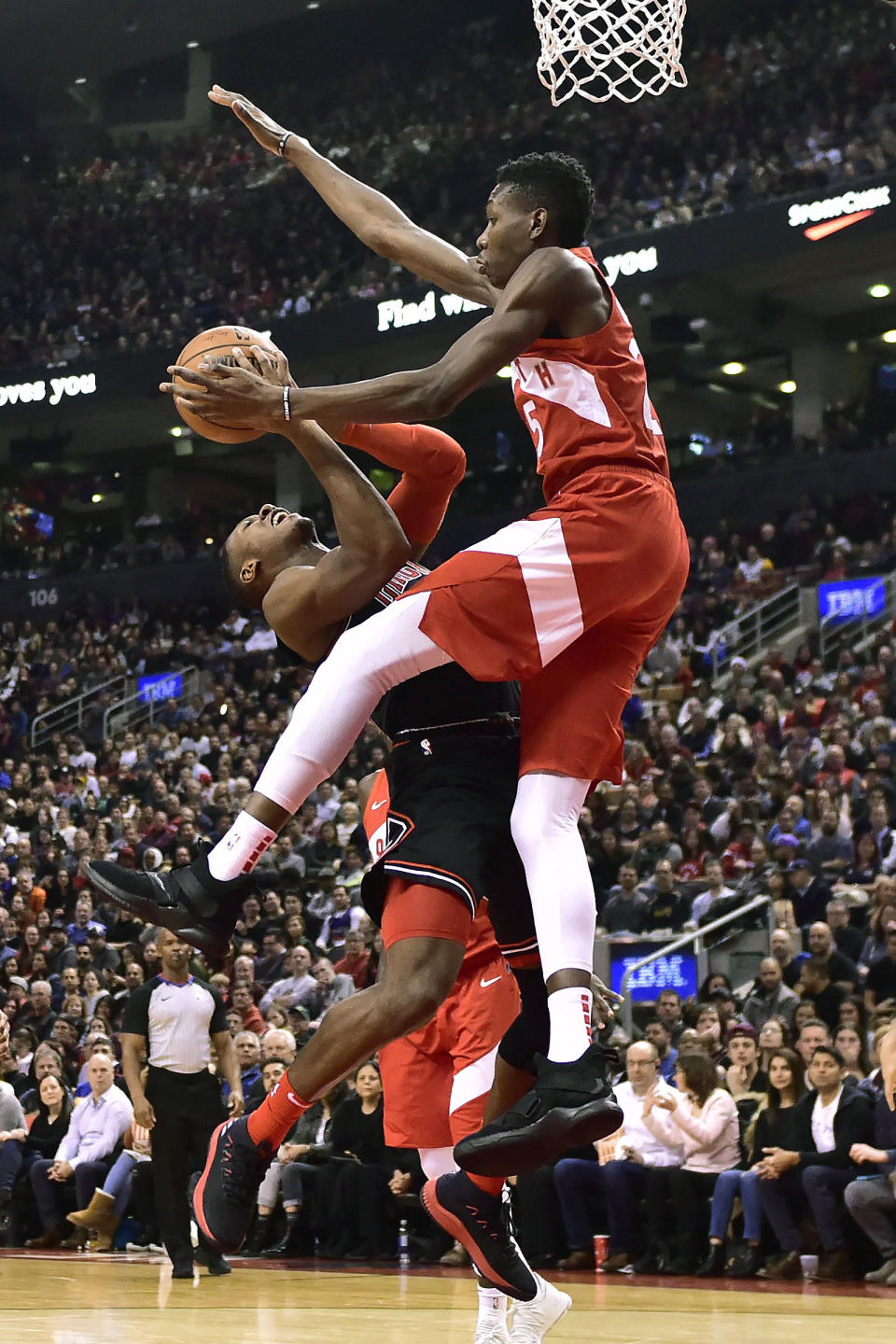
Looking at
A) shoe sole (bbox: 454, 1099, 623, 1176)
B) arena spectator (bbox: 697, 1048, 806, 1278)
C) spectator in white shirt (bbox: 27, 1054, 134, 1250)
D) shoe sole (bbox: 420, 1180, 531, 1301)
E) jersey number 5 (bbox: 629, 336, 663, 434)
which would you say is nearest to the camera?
shoe sole (bbox: 454, 1099, 623, 1176)

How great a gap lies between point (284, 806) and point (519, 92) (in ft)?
84.7

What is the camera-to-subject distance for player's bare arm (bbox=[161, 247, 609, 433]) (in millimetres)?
3934

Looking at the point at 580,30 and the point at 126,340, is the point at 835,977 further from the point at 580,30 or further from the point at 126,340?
the point at 126,340

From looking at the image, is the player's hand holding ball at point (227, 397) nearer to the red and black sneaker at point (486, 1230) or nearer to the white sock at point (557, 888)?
the white sock at point (557, 888)

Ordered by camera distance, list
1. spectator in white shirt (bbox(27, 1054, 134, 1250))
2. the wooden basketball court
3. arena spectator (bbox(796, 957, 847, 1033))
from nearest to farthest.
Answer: the wooden basketball court
arena spectator (bbox(796, 957, 847, 1033))
spectator in white shirt (bbox(27, 1054, 134, 1250))

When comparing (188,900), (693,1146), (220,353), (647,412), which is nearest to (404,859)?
(188,900)

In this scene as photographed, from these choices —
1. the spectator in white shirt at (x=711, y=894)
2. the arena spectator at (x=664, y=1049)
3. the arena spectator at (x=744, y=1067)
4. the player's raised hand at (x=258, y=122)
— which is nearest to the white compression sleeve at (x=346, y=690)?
the player's raised hand at (x=258, y=122)

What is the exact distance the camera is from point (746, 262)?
77.2 ft

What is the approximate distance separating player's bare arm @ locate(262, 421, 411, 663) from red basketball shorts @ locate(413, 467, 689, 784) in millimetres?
345

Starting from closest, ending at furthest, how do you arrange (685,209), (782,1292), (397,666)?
(397,666) < (782,1292) < (685,209)

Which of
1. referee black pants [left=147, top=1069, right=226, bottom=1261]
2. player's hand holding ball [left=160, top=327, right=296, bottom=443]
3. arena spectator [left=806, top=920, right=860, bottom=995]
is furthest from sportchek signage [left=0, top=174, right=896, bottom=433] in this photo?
player's hand holding ball [left=160, top=327, right=296, bottom=443]

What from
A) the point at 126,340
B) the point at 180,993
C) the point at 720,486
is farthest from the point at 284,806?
the point at 126,340

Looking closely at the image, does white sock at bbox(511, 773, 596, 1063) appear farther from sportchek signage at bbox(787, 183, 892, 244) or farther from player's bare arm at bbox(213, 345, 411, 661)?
sportchek signage at bbox(787, 183, 892, 244)

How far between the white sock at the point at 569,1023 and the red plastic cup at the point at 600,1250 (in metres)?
5.73
